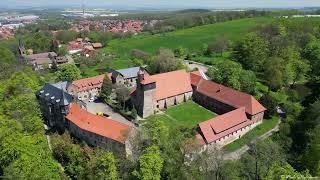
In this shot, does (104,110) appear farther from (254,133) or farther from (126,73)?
(254,133)

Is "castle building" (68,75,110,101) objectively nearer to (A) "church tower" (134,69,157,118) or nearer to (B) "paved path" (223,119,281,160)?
(A) "church tower" (134,69,157,118)

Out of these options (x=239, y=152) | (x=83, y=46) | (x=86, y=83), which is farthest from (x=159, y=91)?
(x=83, y=46)

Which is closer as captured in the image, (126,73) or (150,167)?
(150,167)

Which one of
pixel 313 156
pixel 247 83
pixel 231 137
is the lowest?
pixel 231 137

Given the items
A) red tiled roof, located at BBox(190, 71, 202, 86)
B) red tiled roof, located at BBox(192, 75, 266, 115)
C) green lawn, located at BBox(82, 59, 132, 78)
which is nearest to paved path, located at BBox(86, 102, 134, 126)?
red tiled roof, located at BBox(192, 75, 266, 115)

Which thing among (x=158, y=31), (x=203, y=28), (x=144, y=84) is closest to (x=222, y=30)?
(x=203, y=28)

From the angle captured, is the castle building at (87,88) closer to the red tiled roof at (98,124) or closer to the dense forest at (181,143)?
the dense forest at (181,143)

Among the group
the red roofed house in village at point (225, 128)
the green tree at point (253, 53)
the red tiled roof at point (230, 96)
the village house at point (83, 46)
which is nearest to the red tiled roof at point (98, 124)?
the red roofed house in village at point (225, 128)
